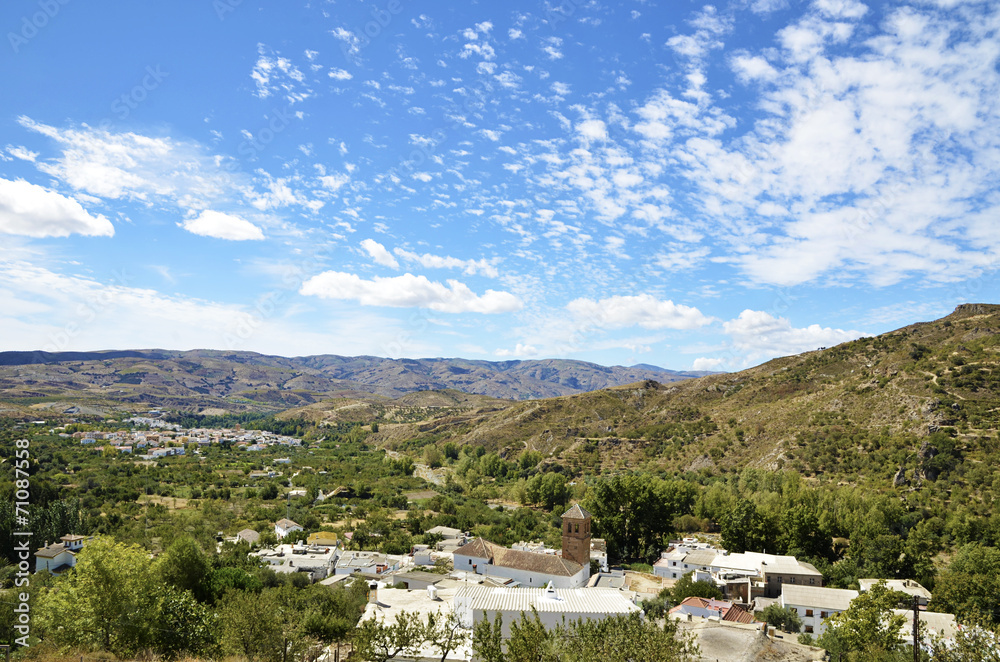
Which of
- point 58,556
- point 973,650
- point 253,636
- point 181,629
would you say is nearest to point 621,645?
point 253,636

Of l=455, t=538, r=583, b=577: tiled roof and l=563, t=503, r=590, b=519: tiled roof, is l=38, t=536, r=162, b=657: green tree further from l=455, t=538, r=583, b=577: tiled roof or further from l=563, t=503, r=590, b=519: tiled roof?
l=563, t=503, r=590, b=519: tiled roof

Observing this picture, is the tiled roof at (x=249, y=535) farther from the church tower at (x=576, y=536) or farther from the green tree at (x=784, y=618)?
the green tree at (x=784, y=618)

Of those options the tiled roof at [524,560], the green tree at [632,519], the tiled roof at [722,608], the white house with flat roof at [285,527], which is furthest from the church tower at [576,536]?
the white house with flat roof at [285,527]

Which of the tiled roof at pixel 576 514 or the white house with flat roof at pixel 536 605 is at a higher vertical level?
the tiled roof at pixel 576 514

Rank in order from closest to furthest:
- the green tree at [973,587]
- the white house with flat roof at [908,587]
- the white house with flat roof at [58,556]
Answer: the green tree at [973,587], the white house with flat roof at [908,587], the white house with flat roof at [58,556]

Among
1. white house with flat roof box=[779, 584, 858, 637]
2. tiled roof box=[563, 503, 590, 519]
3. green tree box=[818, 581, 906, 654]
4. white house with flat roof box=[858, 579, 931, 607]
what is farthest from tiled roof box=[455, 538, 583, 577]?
white house with flat roof box=[858, 579, 931, 607]

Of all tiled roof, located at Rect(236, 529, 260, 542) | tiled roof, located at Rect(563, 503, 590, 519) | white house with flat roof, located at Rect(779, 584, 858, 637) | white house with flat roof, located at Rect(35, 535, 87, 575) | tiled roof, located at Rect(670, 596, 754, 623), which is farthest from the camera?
tiled roof, located at Rect(236, 529, 260, 542)

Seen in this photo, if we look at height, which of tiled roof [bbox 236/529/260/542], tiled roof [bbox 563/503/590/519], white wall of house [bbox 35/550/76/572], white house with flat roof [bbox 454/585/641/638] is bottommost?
tiled roof [bbox 236/529/260/542]
